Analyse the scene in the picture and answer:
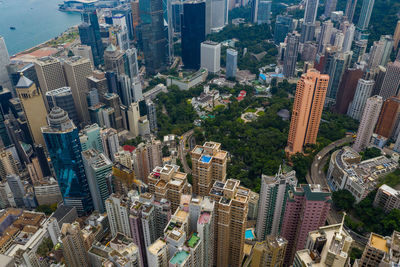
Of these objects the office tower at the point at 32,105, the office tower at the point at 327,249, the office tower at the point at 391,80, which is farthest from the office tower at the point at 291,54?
the office tower at the point at 327,249

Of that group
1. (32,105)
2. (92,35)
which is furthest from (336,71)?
(92,35)

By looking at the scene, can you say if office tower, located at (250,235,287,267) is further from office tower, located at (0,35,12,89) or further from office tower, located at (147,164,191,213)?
office tower, located at (0,35,12,89)

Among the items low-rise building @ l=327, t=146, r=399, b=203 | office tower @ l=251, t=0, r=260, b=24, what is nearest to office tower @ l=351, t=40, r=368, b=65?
low-rise building @ l=327, t=146, r=399, b=203

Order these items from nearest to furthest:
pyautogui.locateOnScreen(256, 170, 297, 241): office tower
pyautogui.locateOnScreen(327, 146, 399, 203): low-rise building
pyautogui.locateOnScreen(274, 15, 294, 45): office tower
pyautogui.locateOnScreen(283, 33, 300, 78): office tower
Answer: pyautogui.locateOnScreen(256, 170, 297, 241): office tower, pyautogui.locateOnScreen(327, 146, 399, 203): low-rise building, pyautogui.locateOnScreen(283, 33, 300, 78): office tower, pyautogui.locateOnScreen(274, 15, 294, 45): office tower

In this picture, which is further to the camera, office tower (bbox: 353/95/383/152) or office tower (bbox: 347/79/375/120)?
office tower (bbox: 347/79/375/120)

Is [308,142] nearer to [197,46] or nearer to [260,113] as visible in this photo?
[260,113]

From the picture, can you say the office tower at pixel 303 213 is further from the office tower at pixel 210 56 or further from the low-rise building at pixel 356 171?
the office tower at pixel 210 56

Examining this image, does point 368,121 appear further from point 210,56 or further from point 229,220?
point 210,56

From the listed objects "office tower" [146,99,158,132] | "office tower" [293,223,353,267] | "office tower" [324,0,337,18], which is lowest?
"office tower" [146,99,158,132]
